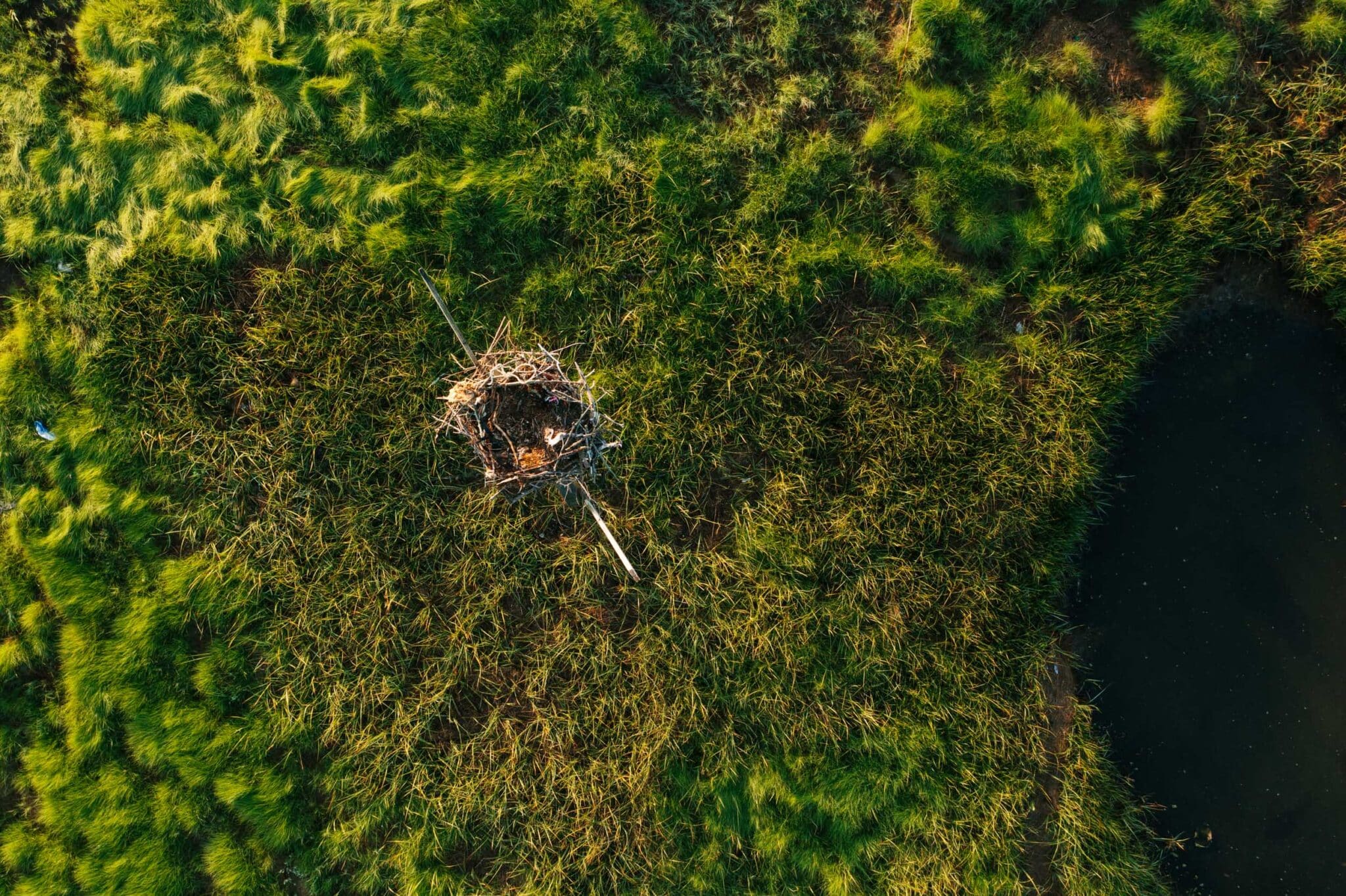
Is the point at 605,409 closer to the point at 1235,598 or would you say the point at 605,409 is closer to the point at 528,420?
the point at 528,420

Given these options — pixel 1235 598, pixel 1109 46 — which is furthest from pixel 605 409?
pixel 1235 598

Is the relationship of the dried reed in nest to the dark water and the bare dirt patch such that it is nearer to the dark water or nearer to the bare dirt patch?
the dark water

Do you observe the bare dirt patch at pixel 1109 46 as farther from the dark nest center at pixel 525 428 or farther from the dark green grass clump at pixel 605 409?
the dark nest center at pixel 525 428

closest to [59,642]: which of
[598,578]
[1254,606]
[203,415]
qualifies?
[203,415]

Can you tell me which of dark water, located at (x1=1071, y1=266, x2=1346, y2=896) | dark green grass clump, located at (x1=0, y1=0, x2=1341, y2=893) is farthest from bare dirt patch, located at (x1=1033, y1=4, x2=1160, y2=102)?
dark water, located at (x1=1071, y1=266, x2=1346, y2=896)

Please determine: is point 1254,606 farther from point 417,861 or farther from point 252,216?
point 252,216

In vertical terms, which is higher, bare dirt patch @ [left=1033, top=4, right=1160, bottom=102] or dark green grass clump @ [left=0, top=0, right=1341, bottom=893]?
bare dirt patch @ [left=1033, top=4, right=1160, bottom=102]
